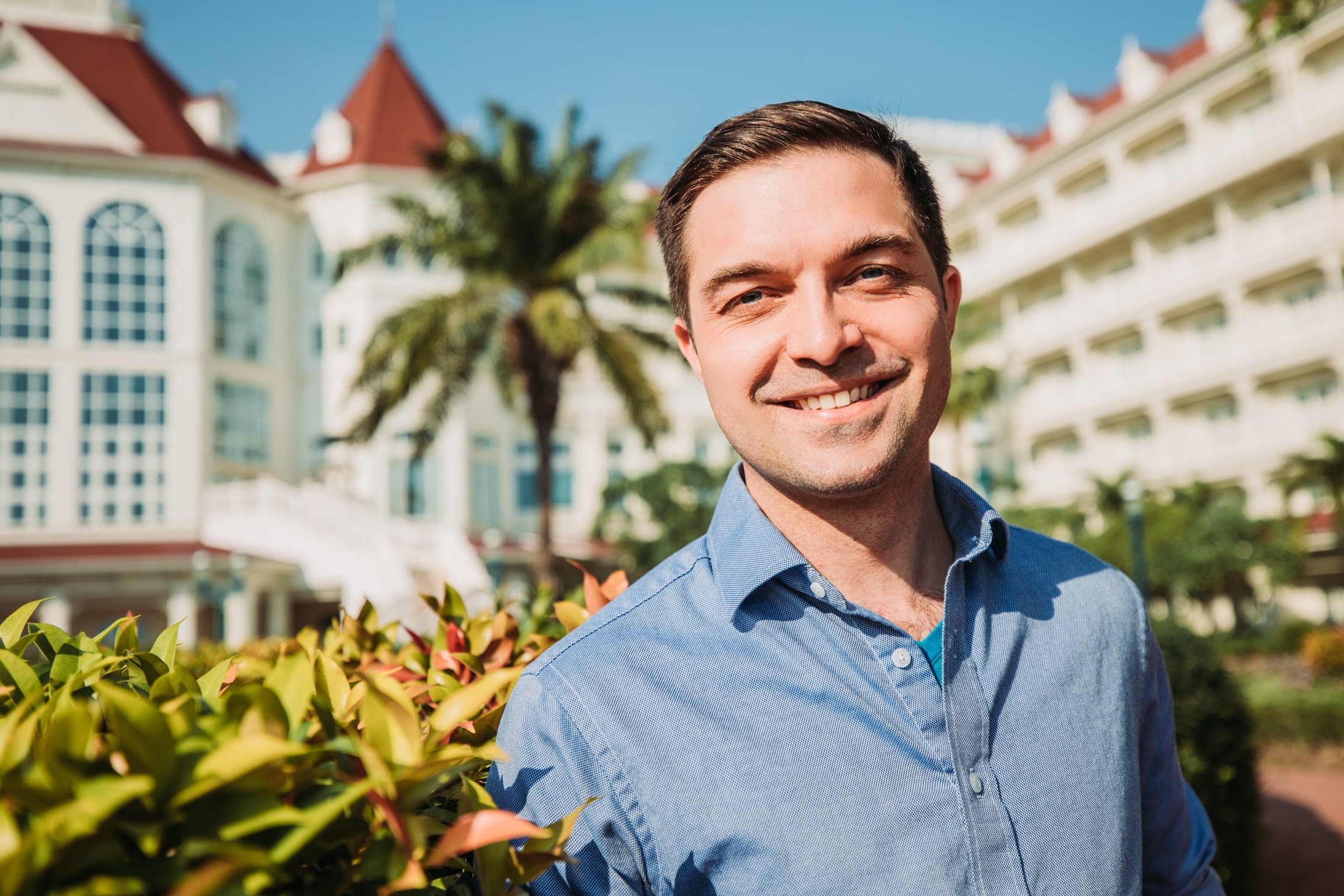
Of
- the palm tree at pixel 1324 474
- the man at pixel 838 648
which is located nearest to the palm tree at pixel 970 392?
the palm tree at pixel 1324 474

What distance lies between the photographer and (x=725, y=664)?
5.58ft

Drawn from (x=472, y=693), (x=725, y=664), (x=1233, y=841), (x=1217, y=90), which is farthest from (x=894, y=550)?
(x=1217, y=90)

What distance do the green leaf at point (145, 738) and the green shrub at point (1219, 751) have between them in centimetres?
663

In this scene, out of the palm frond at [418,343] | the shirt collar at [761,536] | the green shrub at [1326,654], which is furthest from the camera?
the green shrub at [1326,654]

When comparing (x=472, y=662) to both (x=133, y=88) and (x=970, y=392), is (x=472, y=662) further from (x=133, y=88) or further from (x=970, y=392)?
(x=133, y=88)

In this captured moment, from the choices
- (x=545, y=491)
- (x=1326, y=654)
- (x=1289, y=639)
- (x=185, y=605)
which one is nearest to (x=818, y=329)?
(x=545, y=491)

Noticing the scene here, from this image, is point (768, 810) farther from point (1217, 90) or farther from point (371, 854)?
point (1217, 90)

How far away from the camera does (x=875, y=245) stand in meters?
1.90

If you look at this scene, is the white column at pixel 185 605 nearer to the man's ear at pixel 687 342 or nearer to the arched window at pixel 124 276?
the arched window at pixel 124 276

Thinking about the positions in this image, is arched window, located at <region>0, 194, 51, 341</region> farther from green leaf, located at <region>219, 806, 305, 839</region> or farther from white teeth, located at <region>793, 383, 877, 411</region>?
green leaf, located at <region>219, 806, 305, 839</region>

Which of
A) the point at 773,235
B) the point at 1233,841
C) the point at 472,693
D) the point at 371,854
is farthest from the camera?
the point at 1233,841

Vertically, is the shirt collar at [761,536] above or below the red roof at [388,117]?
below

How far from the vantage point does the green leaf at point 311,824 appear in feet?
3.29

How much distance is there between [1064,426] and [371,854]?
39.1 meters
